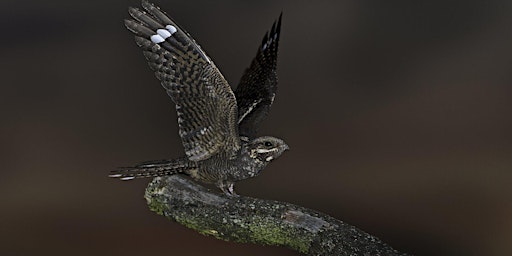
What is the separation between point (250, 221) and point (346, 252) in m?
0.60

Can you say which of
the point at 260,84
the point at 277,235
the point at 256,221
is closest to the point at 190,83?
the point at 260,84

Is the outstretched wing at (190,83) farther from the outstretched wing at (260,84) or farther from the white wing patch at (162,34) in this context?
the outstretched wing at (260,84)

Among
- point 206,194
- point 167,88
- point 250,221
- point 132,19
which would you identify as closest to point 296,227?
point 250,221

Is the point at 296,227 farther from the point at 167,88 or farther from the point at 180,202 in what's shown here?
the point at 167,88

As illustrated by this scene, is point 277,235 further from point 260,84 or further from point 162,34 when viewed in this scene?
point 162,34

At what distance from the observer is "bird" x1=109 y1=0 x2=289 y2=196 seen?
4121 millimetres

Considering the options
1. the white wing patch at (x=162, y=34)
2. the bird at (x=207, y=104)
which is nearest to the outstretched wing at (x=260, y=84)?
the bird at (x=207, y=104)

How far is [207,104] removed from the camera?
14.1 ft

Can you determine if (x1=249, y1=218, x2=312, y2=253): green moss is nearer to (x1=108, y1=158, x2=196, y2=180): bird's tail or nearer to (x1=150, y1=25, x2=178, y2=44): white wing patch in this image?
(x1=108, y1=158, x2=196, y2=180): bird's tail

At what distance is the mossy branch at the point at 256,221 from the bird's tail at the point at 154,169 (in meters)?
0.24

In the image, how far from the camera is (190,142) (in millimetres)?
4508

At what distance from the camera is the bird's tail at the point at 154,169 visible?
456cm

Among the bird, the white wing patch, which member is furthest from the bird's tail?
the white wing patch

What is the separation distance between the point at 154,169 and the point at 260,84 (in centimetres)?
85
